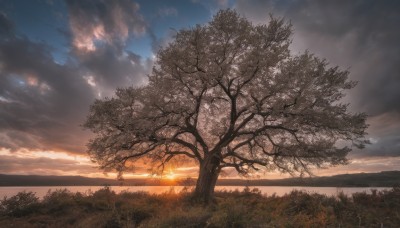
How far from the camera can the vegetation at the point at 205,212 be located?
33.9ft

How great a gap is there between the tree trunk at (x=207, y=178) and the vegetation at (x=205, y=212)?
105 centimetres

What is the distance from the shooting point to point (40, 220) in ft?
49.4

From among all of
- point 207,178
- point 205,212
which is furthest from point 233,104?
point 205,212

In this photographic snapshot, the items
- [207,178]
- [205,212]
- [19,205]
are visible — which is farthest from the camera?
[207,178]

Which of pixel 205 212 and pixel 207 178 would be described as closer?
pixel 205 212

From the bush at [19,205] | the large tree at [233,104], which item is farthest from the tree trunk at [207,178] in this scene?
the bush at [19,205]

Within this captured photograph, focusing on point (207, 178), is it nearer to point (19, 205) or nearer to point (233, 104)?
point (233, 104)

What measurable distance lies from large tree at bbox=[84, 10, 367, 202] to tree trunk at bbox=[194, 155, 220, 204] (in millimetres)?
76

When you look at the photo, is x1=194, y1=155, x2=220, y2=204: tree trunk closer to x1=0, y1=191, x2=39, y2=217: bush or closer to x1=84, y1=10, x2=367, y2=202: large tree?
x1=84, y1=10, x2=367, y2=202: large tree

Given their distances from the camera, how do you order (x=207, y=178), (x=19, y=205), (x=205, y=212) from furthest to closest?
1. (x=207, y=178)
2. (x=19, y=205)
3. (x=205, y=212)

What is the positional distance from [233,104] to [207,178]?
5.96 m

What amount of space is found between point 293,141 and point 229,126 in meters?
5.10

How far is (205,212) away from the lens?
11750 mm

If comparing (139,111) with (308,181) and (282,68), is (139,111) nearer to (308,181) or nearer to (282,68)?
(282,68)
